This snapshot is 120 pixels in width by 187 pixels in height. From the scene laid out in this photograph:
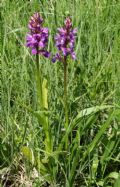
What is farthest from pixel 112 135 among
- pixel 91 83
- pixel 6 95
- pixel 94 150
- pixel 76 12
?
pixel 76 12

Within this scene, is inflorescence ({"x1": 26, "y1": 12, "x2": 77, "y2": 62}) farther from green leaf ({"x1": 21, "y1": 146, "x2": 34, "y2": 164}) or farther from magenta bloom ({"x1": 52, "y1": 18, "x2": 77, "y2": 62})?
green leaf ({"x1": 21, "y1": 146, "x2": 34, "y2": 164})

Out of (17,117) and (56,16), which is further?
(56,16)

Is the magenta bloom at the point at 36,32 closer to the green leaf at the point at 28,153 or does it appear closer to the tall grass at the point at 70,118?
the tall grass at the point at 70,118

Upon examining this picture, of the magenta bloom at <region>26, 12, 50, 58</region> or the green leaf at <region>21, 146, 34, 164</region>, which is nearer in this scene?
the magenta bloom at <region>26, 12, 50, 58</region>

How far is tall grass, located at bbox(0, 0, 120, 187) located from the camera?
4.58ft

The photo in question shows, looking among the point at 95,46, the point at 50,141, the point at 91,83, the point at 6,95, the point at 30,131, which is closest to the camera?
the point at 50,141

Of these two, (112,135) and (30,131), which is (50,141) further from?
(112,135)

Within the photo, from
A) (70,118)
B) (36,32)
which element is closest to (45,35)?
(36,32)

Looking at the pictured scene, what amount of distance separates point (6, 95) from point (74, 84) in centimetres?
34

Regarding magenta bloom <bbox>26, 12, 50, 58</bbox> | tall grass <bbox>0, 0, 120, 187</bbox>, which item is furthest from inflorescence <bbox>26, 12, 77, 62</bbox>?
tall grass <bbox>0, 0, 120, 187</bbox>

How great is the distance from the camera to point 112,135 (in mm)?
1479

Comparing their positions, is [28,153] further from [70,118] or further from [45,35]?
[45,35]

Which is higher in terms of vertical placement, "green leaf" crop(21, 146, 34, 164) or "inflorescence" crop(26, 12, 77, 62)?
"inflorescence" crop(26, 12, 77, 62)

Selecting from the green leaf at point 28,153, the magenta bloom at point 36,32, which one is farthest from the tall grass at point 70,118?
the magenta bloom at point 36,32
